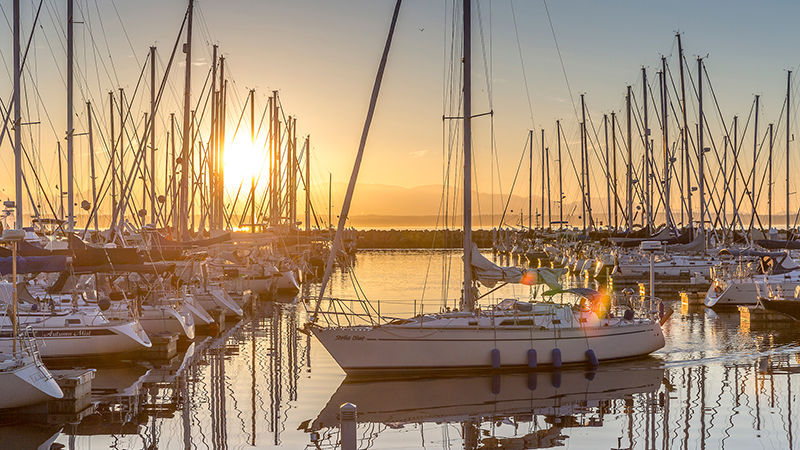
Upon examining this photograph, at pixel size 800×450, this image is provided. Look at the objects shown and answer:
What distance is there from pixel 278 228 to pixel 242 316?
2015 centimetres

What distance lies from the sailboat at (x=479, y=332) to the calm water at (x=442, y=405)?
576 mm

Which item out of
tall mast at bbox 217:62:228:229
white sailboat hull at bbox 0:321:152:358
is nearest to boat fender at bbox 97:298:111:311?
white sailboat hull at bbox 0:321:152:358

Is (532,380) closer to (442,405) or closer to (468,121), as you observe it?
(442,405)

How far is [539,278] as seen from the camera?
23375mm

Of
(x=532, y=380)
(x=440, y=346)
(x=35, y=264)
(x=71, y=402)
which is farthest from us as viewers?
(x=440, y=346)

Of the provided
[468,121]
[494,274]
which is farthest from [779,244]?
[468,121]

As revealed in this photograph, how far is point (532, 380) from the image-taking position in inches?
814

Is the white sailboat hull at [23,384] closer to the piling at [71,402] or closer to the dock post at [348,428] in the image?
the piling at [71,402]

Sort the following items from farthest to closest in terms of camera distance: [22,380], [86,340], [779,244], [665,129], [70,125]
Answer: [665,129]
[779,244]
[70,125]
[86,340]
[22,380]

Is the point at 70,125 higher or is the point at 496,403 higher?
the point at 70,125

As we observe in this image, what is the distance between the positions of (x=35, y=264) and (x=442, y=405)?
11.0 meters

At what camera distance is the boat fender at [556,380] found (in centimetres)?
2009

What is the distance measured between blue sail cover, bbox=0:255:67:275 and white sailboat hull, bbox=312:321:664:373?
22.6 feet

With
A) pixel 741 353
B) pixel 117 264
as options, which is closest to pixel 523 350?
pixel 741 353
